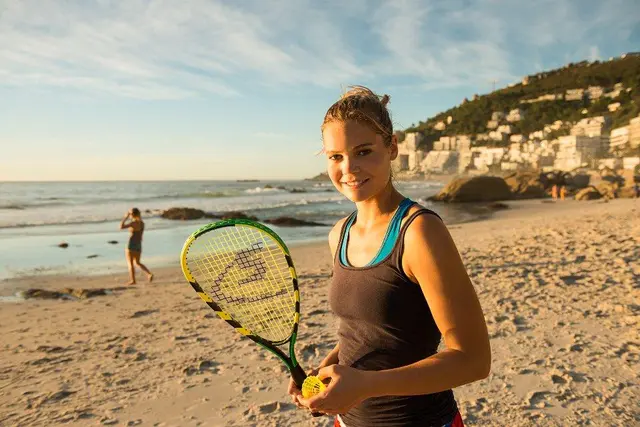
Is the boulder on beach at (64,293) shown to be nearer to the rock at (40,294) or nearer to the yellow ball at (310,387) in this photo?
the rock at (40,294)

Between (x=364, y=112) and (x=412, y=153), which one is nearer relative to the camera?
(x=364, y=112)

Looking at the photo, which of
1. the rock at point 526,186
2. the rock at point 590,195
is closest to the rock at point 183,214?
the rock at point 526,186

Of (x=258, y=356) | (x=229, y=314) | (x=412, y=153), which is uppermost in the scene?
(x=412, y=153)

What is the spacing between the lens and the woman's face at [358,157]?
187cm

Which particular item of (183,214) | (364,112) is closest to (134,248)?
(364,112)

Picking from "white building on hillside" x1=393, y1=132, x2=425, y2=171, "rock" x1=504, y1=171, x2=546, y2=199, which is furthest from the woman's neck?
"white building on hillside" x1=393, y1=132, x2=425, y2=171

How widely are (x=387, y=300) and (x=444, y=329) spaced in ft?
0.79

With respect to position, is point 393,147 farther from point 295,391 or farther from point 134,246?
point 134,246

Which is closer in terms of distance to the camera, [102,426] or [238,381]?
[102,426]

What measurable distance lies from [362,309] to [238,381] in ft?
12.1

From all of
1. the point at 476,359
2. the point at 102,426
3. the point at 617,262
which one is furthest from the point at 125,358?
the point at 617,262

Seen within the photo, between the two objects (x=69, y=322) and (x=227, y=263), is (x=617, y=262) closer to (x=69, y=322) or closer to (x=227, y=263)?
(x=227, y=263)

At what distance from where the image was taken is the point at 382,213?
1.96 meters

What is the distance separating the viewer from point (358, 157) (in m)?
1.90
